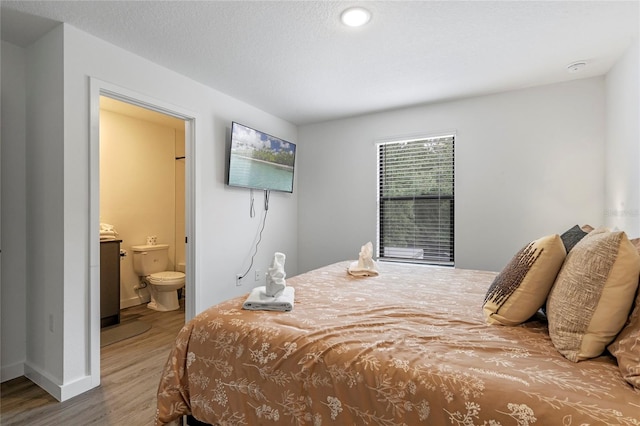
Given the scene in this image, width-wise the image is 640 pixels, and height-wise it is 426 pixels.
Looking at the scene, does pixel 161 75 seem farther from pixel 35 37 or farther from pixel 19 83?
pixel 19 83

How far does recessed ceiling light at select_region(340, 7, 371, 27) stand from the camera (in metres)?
1.85

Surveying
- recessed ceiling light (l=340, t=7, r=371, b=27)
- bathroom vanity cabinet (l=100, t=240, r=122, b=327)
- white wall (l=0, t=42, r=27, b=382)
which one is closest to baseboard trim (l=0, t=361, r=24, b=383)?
white wall (l=0, t=42, r=27, b=382)

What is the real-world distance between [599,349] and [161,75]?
320cm

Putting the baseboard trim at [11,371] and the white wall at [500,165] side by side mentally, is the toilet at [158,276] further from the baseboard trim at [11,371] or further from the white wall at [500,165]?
the white wall at [500,165]

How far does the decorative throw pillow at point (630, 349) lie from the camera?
2.86 ft

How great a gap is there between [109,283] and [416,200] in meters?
3.52

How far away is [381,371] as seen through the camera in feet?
3.44

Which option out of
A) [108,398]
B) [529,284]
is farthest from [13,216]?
[529,284]

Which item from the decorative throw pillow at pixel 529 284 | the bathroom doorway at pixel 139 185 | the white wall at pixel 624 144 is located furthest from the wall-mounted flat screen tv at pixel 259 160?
the white wall at pixel 624 144

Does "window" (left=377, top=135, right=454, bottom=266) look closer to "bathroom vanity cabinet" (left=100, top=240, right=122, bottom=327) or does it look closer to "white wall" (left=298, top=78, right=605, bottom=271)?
"white wall" (left=298, top=78, right=605, bottom=271)

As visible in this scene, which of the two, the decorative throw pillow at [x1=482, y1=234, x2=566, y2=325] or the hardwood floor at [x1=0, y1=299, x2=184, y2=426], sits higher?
the decorative throw pillow at [x1=482, y1=234, x2=566, y2=325]

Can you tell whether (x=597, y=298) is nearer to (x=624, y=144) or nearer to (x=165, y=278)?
(x=624, y=144)

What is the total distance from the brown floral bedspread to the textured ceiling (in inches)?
68.2

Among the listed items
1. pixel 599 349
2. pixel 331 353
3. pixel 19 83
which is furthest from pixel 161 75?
pixel 599 349
